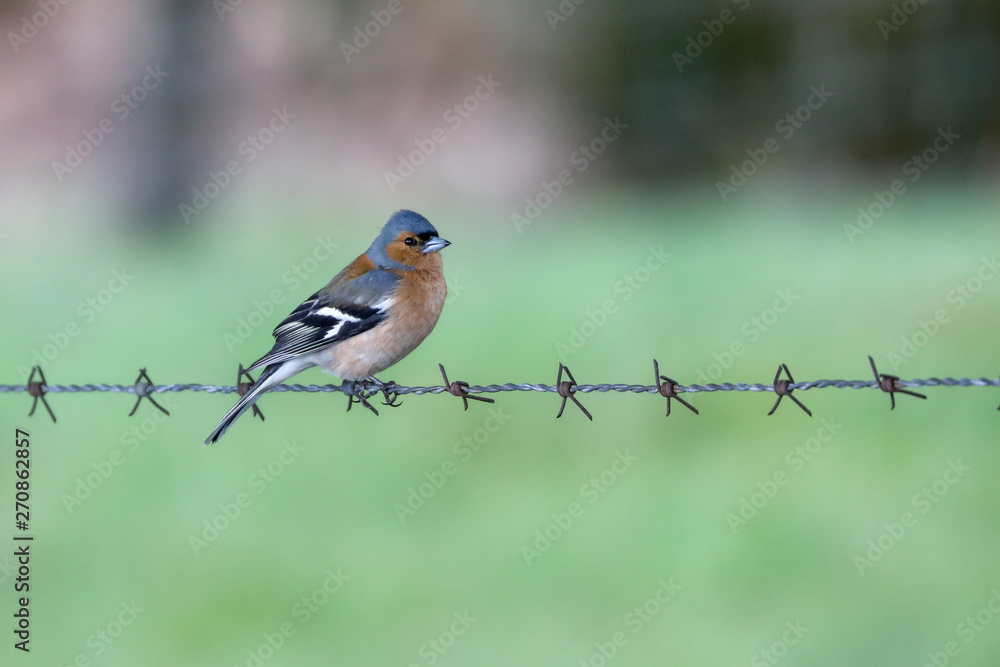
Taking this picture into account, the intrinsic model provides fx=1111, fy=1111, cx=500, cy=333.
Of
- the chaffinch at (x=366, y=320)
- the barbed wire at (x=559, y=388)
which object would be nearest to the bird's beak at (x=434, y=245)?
the chaffinch at (x=366, y=320)

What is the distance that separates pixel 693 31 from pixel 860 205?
20.4 feet

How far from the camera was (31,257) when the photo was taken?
53.3ft

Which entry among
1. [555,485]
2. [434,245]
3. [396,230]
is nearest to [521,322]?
[555,485]

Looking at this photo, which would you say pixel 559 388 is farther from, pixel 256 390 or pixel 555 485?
pixel 555 485

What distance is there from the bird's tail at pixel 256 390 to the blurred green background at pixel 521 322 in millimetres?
1570

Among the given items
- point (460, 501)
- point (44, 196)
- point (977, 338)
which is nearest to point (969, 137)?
point (977, 338)

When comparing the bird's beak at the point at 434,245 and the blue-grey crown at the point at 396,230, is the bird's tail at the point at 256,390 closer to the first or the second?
the blue-grey crown at the point at 396,230

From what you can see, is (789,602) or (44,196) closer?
(789,602)

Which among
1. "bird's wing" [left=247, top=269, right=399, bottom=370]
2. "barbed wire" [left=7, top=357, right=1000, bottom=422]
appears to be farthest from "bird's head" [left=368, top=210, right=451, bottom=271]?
"barbed wire" [left=7, top=357, right=1000, bottom=422]

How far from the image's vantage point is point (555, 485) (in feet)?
25.3

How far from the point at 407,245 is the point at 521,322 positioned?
16.6 feet

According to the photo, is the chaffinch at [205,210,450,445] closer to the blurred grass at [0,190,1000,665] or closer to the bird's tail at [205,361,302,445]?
the bird's tail at [205,361,302,445]

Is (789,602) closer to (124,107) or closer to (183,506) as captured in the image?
(183,506)

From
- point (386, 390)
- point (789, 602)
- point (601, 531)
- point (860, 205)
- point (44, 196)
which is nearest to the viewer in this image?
point (386, 390)
